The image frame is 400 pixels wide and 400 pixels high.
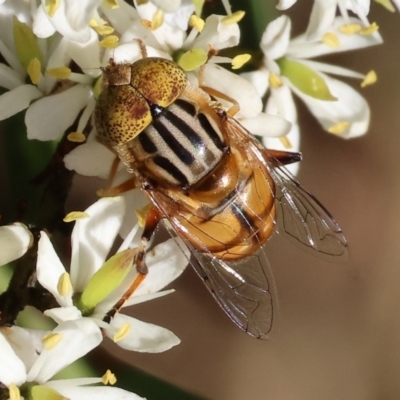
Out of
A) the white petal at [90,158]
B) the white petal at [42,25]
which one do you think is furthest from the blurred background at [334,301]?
the white petal at [42,25]

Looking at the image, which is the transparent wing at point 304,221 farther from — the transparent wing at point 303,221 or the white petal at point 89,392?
the white petal at point 89,392

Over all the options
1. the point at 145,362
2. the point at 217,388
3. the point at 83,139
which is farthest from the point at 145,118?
the point at 217,388

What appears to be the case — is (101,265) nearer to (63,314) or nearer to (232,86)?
(63,314)

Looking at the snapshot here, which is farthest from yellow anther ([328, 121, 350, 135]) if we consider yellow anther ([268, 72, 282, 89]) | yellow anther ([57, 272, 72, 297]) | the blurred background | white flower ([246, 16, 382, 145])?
the blurred background

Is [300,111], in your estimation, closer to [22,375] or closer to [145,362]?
[145,362]

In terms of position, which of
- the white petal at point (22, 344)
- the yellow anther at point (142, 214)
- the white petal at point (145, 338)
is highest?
the yellow anther at point (142, 214)

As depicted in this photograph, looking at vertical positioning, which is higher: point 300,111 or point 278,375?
point 300,111
